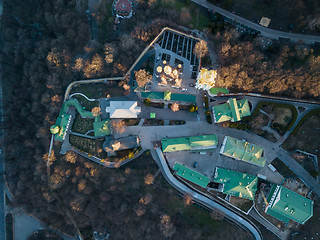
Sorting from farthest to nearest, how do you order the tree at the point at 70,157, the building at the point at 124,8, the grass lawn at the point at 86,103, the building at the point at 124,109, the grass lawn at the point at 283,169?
the building at the point at 124,8 → the grass lawn at the point at 86,103 → the tree at the point at 70,157 → the building at the point at 124,109 → the grass lawn at the point at 283,169

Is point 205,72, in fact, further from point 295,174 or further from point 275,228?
point 275,228

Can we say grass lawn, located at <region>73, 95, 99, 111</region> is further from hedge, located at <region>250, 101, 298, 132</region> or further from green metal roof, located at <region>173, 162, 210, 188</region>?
hedge, located at <region>250, 101, 298, 132</region>

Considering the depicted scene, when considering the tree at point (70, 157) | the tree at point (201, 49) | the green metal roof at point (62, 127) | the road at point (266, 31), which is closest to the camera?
the tree at point (201, 49)

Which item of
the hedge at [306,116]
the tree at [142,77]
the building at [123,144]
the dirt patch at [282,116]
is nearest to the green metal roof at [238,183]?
the dirt patch at [282,116]

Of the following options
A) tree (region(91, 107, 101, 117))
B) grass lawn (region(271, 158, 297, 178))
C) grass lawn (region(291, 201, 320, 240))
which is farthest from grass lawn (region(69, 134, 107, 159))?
grass lawn (region(291, 201, 320, 240))

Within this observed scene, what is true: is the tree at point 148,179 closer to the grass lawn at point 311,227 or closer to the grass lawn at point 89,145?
the grass lawn at point 89,145
